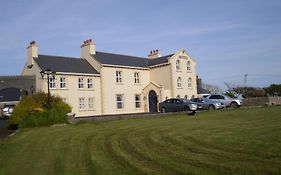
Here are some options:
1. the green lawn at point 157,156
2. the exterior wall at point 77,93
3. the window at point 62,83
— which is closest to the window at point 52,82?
the exterior wall at point 77,93

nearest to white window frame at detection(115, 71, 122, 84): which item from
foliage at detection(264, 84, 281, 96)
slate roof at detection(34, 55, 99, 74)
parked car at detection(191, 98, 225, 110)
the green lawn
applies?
slate roof at detection(34, 55, 99, 74)

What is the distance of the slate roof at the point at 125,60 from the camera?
161 ft

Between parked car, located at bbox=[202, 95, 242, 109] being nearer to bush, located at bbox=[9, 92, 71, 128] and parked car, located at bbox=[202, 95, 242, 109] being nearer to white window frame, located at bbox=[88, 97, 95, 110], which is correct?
white window frame, located at bbox=[88, 97, 95, 110]

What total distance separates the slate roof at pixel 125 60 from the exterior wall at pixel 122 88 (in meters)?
1.18

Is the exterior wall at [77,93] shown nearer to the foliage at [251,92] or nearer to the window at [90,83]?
the window at [90,83]

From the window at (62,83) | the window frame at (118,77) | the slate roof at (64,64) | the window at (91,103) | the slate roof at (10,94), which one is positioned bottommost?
the window at (91,103)

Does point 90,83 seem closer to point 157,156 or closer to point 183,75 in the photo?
point 183,75

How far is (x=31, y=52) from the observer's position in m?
43.6

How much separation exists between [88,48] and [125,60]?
20.2ft

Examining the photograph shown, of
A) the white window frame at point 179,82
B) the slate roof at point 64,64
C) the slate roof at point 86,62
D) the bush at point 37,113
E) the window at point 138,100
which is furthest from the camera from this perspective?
the white window frame at point 179,82

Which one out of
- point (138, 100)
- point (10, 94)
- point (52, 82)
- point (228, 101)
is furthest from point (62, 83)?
point (228, 101)

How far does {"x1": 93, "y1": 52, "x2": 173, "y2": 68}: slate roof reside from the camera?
49031mm

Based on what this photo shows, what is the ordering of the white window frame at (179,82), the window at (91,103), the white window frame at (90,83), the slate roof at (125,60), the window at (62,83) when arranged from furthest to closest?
the white window frame at (179,82) → the slate roof at (125,60) → the white window frame at (90,83) → the window at (91,103) → the window at (62,83)

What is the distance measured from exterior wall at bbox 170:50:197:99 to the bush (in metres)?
25.1
